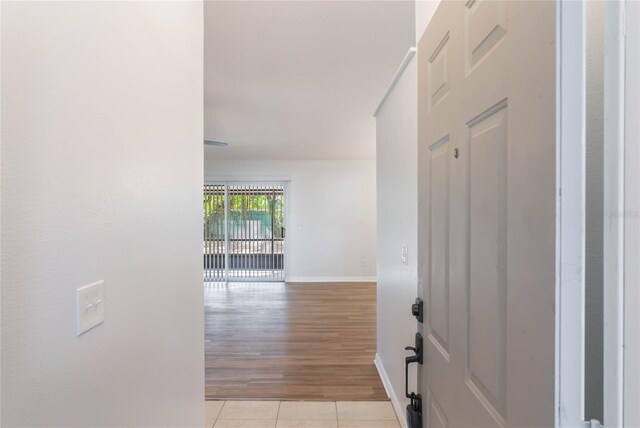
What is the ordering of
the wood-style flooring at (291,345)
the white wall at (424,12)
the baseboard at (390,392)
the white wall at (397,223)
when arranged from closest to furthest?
the white wall at (424,12), the white wall at (397,223), the baseboard at (390,392), the wood-style flooring at (291,345)

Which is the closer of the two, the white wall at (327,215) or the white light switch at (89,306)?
the white light switch at (89,306)

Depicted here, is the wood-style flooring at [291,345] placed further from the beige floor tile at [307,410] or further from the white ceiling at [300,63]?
the white ceiling at [300,63]

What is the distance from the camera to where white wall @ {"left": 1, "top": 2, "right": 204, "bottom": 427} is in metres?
0.67

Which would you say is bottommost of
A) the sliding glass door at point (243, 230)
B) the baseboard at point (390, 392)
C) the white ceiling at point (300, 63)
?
the baseboard at point (390, 392)

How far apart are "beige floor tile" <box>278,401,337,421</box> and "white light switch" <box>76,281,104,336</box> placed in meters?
1.76

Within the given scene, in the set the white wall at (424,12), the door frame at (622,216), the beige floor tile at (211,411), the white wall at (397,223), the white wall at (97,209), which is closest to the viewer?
the door frame at (622,216)

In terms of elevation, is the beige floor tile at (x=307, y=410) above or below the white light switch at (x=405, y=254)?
below

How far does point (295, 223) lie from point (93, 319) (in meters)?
5.83

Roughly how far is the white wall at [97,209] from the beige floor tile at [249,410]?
2.83 ft

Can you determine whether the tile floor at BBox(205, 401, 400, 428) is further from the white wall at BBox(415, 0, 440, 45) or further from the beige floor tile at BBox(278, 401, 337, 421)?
the white wall at BBox(415, 0, 440, 45)

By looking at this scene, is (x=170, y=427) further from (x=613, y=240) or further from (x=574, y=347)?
(x=613, y=240)

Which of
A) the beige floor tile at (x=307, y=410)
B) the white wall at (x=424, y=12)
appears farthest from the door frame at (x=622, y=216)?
the beige floor tile at (x=307, y=410)

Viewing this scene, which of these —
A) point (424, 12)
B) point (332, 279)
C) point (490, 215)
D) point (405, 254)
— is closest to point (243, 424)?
point (405, 254)

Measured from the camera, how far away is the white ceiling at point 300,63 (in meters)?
2.04
